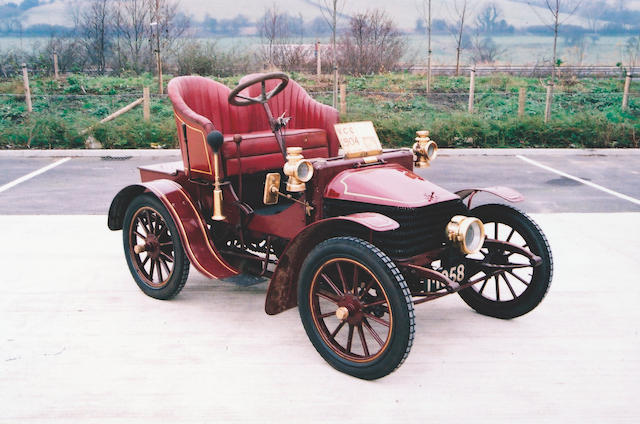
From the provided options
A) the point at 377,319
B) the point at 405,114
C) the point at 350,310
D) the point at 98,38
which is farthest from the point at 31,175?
the point at 98,38

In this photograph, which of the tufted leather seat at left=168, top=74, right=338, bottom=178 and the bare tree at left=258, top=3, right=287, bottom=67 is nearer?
the tufted leather seat at left=168, top=74, right=338, bottom=178

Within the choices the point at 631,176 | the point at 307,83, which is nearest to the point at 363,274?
the point at 631,176

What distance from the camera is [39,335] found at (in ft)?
12.4

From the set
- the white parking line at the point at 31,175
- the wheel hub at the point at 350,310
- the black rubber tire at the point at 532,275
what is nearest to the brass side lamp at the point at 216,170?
the wheel hub at the point at 350,310

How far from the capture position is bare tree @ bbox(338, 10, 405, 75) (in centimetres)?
2344

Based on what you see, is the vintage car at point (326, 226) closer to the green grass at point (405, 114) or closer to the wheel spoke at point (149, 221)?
the wheel spoke at point (149, 221)

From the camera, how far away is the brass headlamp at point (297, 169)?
3.51m

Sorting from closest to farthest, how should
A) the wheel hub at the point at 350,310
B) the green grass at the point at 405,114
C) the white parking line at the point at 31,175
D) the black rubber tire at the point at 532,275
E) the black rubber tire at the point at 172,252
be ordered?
the wheel hub at the point at 350,310 → the black rubber tire at the point at 532,275 → the black rubber tire at the point at 172,252 → the white parking line at the point at 31,175 → the green grass at the point at 405,114

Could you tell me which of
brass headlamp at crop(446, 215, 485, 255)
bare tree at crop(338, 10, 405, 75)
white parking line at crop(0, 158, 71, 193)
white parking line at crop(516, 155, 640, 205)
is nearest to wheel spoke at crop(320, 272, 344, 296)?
brass headlamp at crop(446, 215, 485, 255)

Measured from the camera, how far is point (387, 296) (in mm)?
3039

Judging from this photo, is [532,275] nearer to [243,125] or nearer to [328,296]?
[328,296]

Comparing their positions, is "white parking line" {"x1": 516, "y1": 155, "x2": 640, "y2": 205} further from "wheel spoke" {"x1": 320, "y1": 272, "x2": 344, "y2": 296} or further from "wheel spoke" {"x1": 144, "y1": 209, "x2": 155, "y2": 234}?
"wheel spoke" {"x1": 144, "y1": 209, "x2": 155, "y2": 234}

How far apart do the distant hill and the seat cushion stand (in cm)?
5738

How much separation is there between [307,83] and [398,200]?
55.9 ft
